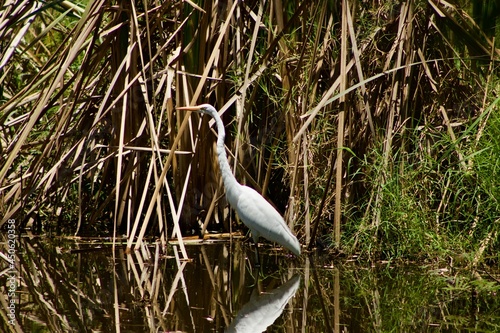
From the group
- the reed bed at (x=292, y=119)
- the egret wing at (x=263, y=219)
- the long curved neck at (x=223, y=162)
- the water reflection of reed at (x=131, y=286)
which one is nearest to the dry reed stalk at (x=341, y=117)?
Result: the reed bed at (x=292, y=119)

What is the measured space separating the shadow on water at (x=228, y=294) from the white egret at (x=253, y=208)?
0.63 ft

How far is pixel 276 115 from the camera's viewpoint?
194 inches

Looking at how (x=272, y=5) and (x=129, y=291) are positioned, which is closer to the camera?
(x=129, y=291)

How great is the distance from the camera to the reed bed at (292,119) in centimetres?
420

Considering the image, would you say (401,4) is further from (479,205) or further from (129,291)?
(129,291)

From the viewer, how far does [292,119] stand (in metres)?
4.58

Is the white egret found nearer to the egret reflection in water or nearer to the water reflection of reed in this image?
the water reflection of reed

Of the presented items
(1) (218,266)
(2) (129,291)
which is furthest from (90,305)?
(1) (218,266)

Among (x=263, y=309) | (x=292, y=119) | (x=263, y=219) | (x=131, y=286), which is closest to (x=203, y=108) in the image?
(x=292, y=119)

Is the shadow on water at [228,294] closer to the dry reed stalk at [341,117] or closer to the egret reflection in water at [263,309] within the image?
the egret reflection in water at [263,309]

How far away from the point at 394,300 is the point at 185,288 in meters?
1.02

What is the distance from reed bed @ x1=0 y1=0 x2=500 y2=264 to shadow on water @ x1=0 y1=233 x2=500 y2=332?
26 cm

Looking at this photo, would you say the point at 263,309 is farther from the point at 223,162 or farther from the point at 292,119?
the point at 292,119

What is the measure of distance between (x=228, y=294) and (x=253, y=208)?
2.46 feet
